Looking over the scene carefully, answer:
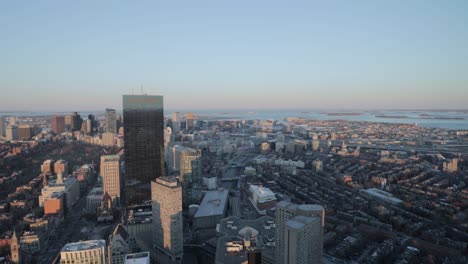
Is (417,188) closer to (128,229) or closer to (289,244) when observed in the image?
(289,244)

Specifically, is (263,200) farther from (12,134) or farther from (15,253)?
(12,134)

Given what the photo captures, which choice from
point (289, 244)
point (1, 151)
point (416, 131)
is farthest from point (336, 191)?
point (416, 131)

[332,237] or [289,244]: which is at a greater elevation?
[289,244]

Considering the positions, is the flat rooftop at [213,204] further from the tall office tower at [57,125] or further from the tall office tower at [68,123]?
the tall office tower at [68,123]

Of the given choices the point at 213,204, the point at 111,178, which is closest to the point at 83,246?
the point at 213,204

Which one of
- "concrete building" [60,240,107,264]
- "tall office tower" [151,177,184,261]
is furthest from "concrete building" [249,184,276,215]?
"concrete building" [60,240,107,264]

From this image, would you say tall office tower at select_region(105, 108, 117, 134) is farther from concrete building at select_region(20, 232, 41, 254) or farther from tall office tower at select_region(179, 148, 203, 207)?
concrete building at select_region(20, 232, 41, 254)
